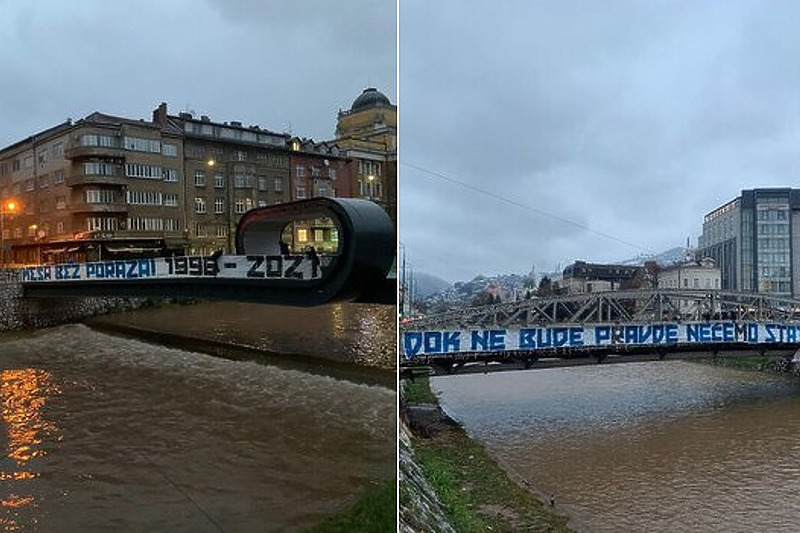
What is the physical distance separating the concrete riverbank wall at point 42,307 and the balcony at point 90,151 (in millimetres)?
248

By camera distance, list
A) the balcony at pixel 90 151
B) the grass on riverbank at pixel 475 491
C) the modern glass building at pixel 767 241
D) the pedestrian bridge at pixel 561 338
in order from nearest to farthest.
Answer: the balcony at pixel 90 151 < the grass on riverbank at pixel 475 491 < the pedestrian bridge at pixel 561 338 < the modern glass building at pixel 767 241

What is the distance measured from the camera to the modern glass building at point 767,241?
64.9ft

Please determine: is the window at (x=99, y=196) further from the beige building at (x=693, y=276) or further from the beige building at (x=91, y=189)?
the beige building at (x=693, y=276)

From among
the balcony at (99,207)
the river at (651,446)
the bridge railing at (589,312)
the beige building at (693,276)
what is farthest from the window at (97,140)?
the beige building at (693,276)

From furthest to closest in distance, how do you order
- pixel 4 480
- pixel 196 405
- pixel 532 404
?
pixel 532 404 < pixel 196 405 < pixel 4 480

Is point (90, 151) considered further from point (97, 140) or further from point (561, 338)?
point (561, 338)

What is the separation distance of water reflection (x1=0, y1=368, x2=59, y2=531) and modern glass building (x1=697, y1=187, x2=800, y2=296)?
21.5 meters

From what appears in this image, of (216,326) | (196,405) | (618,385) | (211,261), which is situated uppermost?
(211,261)

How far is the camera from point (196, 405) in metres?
1.98

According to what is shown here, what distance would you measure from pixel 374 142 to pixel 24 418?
2.72ft

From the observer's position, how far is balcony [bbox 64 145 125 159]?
3.57 ft

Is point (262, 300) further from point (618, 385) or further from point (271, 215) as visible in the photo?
point (618, 385)

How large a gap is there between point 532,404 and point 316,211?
7430 mm

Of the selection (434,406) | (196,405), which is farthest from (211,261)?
(434,406)
